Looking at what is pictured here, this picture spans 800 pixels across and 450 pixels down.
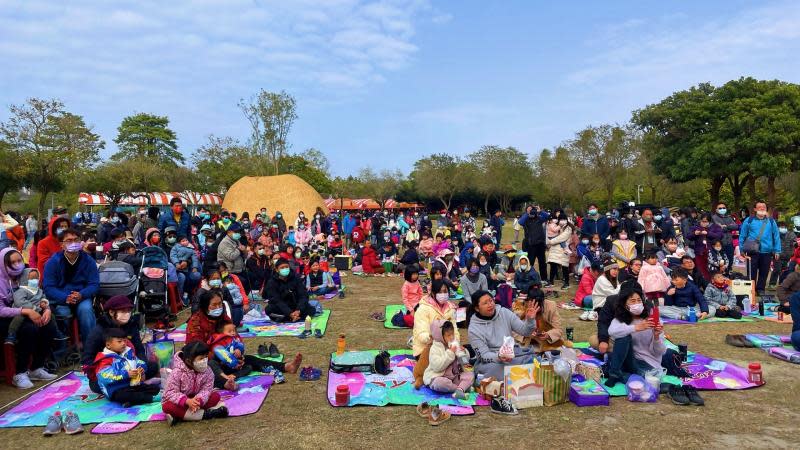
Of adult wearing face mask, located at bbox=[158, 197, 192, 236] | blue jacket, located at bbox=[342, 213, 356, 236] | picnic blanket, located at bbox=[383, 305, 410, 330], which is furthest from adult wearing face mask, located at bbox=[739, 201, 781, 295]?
blue jacket, located at bbox=[342, 213, 356, 236]

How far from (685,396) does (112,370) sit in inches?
238

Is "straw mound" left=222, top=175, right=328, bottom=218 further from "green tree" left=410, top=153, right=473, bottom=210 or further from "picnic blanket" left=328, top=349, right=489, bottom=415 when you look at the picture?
"green tree" left=410, top=153, right=473, bottom=210

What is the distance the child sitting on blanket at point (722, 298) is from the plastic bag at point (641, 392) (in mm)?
4883

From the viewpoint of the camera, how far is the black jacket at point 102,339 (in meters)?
5.49

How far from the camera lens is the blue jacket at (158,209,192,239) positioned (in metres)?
11.4

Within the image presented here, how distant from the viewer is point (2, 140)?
26.9 m

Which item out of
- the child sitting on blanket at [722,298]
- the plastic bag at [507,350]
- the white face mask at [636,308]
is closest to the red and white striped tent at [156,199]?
the child sitting on blanket at [722,298]

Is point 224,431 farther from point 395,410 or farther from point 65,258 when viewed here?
point 65,258

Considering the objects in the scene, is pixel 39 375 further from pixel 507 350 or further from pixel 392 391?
pixel 507 350

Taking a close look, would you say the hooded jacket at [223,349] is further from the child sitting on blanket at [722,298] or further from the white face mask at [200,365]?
the child sitting on blanket at [722,298]

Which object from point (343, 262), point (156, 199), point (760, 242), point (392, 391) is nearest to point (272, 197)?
point (343, 262)

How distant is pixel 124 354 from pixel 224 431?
162 centimetres

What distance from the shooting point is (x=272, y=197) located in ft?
90.9

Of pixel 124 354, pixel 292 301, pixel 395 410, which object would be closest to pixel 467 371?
pixel 395 410
